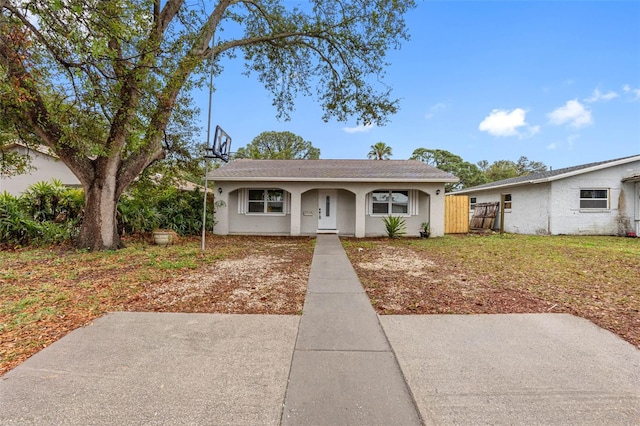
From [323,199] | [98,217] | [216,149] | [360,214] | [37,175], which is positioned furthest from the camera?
[37,175]

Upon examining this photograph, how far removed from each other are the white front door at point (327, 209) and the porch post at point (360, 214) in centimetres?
126

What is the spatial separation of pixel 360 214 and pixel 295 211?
2937mm

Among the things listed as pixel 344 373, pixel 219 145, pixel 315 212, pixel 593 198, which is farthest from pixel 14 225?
pixel 593 198

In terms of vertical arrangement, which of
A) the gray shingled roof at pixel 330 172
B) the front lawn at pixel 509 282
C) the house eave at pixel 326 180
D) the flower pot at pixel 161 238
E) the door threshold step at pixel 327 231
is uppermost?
the gray shingled roof at pixel 330 172

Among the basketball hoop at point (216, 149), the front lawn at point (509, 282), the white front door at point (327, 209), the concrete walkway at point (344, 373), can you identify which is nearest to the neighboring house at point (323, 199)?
the white front door at point (327, 209)

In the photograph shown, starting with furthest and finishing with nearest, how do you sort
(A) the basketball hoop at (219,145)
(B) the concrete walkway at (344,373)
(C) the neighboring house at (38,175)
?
1. (C) the neighboring house at (38,175)
2. (A) the basketball hoop at (219,145)
3. (B) the concrete walkway at (344,373)

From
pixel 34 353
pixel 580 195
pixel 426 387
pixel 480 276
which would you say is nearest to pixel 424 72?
pixel 580 195

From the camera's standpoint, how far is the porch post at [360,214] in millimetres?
12679

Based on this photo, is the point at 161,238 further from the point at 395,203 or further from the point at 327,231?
the point at 395,203

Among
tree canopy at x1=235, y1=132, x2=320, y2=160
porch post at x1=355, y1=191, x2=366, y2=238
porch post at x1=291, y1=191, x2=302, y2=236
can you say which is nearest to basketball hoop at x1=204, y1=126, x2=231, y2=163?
porch post at x1=291, y1=191, x2=302, y2=236

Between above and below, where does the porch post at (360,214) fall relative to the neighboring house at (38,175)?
below

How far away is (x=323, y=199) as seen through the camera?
13547 millimetres

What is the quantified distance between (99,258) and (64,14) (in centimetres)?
517

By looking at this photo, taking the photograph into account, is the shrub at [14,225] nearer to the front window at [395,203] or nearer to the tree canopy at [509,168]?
the front window at [395,203]
